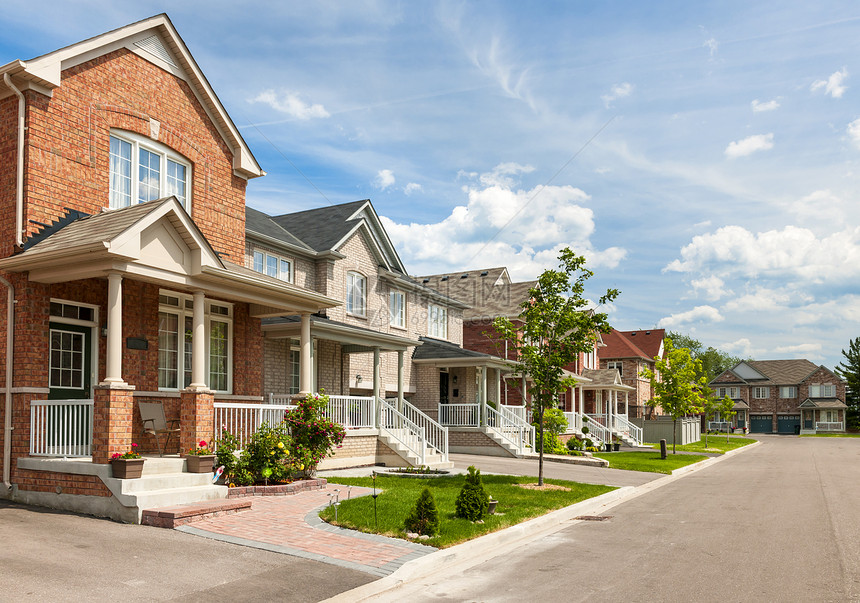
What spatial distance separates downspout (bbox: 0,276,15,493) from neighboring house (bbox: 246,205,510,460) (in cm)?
742

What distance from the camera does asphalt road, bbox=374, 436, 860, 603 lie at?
7797 mm

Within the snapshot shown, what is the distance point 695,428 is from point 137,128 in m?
52.2

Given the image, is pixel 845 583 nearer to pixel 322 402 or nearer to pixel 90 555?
pixel 90 555

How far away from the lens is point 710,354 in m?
135

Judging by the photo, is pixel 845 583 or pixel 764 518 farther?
pixel 764 518

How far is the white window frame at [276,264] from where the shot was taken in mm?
22431

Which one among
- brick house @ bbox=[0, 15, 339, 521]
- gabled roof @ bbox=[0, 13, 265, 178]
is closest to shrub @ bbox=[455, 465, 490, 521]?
brick house @ bbox=[0, 15, 339, 521]

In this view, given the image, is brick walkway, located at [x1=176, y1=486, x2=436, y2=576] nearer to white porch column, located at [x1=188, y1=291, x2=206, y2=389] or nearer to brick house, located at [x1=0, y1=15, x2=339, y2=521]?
brick house, located at [x1=0, y1=15, x2=339, y2=521]

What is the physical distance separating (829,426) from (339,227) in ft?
277

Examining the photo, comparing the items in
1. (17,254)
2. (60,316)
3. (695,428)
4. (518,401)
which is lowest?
(695,428)

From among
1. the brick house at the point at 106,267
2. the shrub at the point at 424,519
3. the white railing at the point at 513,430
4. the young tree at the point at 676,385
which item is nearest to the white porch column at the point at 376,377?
the brick house at the point at 106,267

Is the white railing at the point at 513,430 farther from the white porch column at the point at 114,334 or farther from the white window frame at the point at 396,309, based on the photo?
the white porch column at the point at 114,334

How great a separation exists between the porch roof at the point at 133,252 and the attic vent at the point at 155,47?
4.48 m

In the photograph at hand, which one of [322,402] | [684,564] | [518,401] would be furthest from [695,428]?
[684,564]
